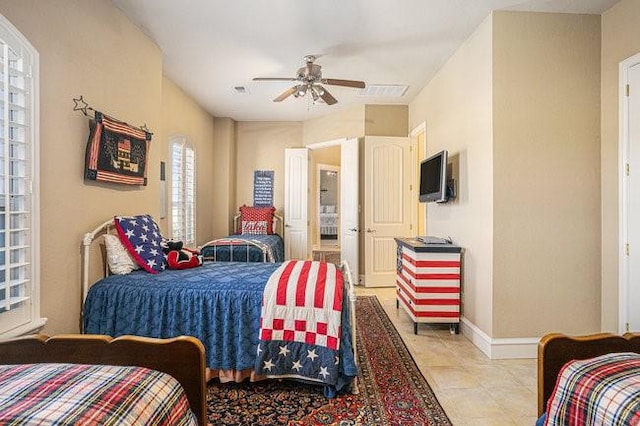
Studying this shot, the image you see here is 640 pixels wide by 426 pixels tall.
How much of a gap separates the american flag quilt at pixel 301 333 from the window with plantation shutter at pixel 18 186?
1.33 m

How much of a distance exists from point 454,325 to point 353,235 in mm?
2212

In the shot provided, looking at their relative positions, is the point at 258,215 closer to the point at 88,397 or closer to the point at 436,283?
the point at 436,283

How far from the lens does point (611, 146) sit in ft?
8.89

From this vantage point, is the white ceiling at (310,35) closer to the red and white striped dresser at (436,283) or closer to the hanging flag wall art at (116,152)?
the hanging flag wall art at (116,152)

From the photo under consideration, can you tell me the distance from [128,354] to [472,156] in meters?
3.01

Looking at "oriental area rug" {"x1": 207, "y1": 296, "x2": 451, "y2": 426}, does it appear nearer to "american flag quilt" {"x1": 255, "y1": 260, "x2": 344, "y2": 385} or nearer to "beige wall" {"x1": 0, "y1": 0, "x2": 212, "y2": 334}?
"american flag quilt" {"x1": 255, "y1": 260, "x2": 344, "y2": 385}

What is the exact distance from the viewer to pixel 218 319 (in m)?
2.24

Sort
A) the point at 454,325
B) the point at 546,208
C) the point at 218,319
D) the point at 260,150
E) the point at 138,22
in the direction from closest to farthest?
1. the point at 218,319
2. the point at 546,208
3. the point at 138,22
4. the point at 454,325
5. the point at 260,150

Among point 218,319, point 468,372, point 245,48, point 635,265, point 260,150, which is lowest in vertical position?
point 468,372

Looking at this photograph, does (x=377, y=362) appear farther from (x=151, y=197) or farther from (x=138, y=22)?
(x=138, y=22)

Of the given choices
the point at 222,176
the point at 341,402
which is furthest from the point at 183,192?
the point at 341,402

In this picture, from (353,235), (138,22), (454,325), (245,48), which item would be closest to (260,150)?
(353,235)

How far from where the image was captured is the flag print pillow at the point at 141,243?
8.61 ft

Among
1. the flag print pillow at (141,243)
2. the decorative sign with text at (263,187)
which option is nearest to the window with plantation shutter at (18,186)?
the flag print pillow at (141,243)
